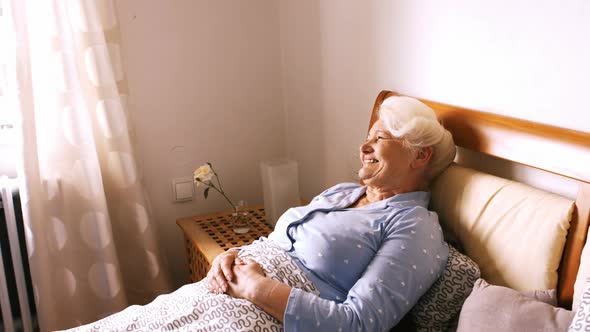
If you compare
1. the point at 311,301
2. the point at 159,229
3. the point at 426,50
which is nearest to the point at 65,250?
the point at 159,229

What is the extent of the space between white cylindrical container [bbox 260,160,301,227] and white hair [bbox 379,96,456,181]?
58cm

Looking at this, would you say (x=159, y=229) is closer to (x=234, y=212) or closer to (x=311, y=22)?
(x=234, y=212)

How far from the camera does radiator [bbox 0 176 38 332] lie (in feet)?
7.05

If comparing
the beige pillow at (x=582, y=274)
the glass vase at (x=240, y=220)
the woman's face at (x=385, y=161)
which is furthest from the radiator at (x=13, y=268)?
the beige pillow at (x=582, y=274)

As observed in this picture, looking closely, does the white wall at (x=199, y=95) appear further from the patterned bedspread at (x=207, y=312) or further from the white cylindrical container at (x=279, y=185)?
the patterned bedspread at (x=207, y=312)

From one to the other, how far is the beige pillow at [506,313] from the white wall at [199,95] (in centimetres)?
145

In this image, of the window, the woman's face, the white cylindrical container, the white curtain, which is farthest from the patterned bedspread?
the window

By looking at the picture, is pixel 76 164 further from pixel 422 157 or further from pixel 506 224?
pixel 506 224

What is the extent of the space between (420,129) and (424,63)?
0.99 feet

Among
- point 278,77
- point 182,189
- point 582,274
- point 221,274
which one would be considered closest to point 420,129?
point 582,274

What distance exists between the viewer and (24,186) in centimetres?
210

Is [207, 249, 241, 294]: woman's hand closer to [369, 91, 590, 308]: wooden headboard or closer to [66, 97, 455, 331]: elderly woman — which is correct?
[66, 97, 455, 331]: elderly woman

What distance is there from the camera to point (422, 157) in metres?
1.70

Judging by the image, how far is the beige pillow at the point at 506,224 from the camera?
137 centimetres
